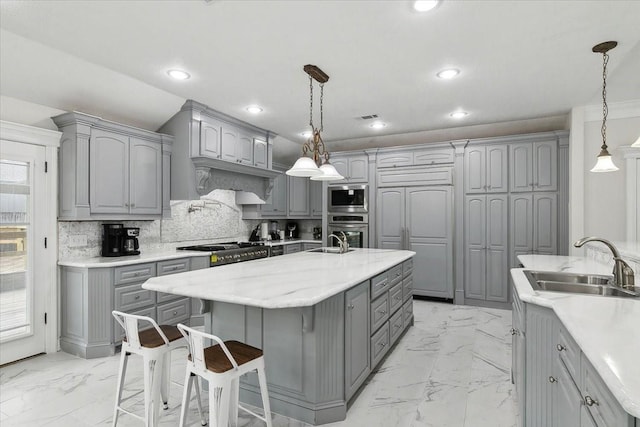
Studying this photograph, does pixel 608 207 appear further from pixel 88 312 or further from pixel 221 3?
pixel 88 312

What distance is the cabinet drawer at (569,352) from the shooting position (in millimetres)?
1311

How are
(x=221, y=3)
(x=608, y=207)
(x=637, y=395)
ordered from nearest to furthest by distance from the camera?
(x=637, y=395), (x=221, y=3), (x=608, y=207)

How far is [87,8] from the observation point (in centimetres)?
222

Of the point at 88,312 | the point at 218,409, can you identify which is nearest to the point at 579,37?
the point at 218,409

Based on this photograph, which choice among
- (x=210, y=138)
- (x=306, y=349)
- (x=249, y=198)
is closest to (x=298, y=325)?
(x=306, y=349)

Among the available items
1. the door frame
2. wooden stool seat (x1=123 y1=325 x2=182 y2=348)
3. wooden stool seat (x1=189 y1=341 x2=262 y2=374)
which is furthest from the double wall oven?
wooden stool seat (x1=189 y1=341 x2=262 y2=374)

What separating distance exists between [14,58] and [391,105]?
359 cm

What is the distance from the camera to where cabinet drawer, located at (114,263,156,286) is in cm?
332

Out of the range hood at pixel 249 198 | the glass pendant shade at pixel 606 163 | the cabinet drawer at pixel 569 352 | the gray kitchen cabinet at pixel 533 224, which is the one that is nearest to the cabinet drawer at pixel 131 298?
the range hood at pixel 249 198

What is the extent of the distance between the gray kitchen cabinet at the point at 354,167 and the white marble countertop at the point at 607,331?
3.68 m

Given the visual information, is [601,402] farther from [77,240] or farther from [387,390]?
[77,240]

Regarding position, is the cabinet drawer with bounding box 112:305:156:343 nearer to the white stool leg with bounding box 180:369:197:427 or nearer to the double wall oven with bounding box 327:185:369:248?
the white stool leg with bounding box 180:369:197:427

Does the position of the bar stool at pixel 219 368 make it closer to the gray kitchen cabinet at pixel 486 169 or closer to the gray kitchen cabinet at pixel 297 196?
the gray kitchen cabinet at pixel 486 169

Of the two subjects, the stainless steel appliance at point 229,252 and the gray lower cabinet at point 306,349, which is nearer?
the gray lower cabinet at point 306,349
